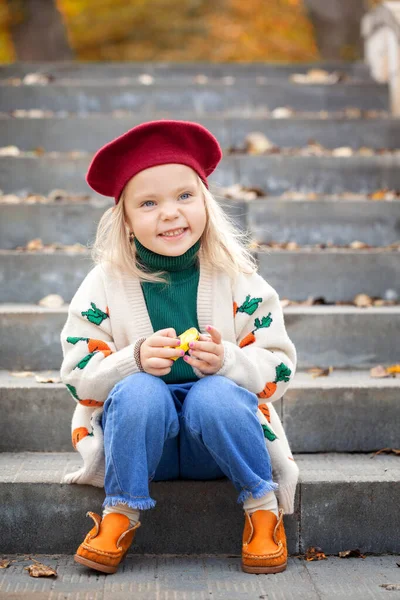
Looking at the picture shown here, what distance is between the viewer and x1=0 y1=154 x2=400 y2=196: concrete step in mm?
4832

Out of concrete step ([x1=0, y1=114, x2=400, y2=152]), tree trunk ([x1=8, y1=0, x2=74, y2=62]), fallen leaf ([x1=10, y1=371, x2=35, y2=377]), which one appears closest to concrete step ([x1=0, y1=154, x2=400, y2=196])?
concrete step ([x1=0, y1=114, x2=400, y2=152])

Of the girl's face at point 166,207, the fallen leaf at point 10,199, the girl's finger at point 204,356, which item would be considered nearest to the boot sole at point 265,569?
the girl's finger at point 204,356

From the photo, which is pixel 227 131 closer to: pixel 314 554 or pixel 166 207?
pixel 166 207

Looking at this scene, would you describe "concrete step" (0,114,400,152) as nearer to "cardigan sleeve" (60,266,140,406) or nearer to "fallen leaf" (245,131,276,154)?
"fallen leaf" (245,131,276,154)

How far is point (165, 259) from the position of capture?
8.87 ft

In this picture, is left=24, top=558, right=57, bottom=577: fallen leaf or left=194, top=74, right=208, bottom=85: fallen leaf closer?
left=24, top=558, right=57, bottom=577: fallen leaf

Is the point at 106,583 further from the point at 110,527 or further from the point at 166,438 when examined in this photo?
the point at 166,438

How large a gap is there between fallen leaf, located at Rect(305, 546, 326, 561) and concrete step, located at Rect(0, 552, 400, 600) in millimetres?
29

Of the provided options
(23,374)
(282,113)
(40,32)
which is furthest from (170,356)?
(40,32)

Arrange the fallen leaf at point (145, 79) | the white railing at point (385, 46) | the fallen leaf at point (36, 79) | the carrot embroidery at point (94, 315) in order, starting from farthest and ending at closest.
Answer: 1. the fallen leaf at point (145, 79)
2. the fallen leaf at point (36, 79)
3. the white railing at point (385, 46)
4. the carrot embroidery at point (94, 315)

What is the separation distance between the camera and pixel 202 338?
8.32ft

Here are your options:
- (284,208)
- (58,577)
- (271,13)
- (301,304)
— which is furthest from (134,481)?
(271,13)

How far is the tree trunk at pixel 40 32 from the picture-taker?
12.2m

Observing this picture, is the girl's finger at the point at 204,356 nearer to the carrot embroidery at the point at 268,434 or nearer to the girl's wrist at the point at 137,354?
the girl's wrist at the point at 137,354
